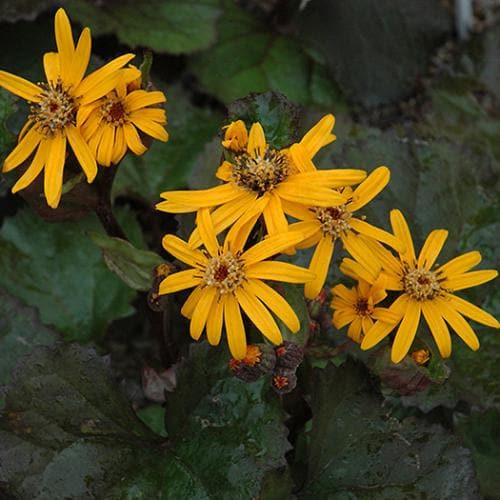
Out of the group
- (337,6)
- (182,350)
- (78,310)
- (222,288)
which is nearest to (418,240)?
(182,350)

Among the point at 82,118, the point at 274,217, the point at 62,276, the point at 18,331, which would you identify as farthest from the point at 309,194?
the point at 62,276

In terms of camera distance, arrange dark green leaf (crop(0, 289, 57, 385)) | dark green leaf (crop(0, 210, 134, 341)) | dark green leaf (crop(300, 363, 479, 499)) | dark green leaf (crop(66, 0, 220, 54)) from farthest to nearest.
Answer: dark green leaf (crop(66, 0, 220, 54)), dark green leaf (crop(0, 210, 134, 341)), dark green leaf (crop(0, 289, 57, 385)), dark green leaf (crop(300, 363, 479, 499))

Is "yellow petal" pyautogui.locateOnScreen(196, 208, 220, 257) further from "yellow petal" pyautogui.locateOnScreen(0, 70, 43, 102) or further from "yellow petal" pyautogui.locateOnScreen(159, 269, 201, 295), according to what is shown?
"yellow petal" pyautogui.locateOnScreen(0, 70, 43, 102)

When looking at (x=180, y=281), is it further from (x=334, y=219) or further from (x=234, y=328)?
(x=334, y=219)

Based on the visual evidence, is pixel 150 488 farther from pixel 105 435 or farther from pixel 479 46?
pixel 479 46

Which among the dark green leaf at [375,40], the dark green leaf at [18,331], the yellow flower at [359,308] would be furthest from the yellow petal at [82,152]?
the dark green leaf at [375,40]

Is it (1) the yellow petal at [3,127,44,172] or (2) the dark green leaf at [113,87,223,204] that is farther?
(2) the dark green leaf at [113,87,223,204]

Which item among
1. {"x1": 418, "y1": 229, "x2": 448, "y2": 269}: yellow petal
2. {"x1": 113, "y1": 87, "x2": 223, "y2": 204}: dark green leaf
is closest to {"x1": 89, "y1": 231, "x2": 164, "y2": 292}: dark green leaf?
{"x1": 418, "y1": 229, "x2": 448, "y2": 269}: yellow petal
